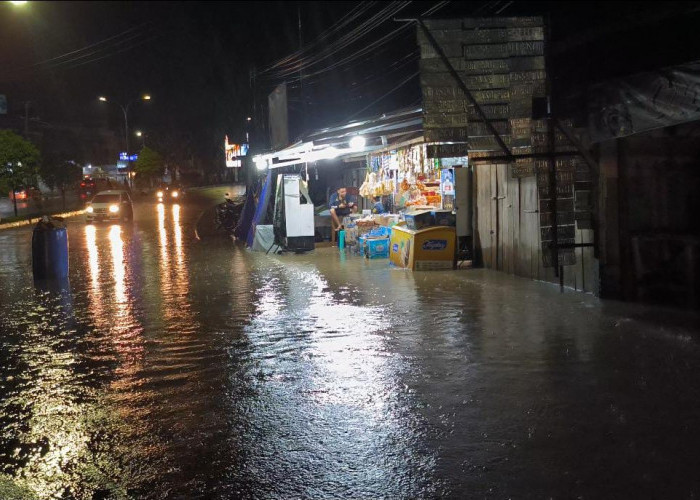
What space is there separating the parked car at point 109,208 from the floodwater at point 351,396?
24.1m

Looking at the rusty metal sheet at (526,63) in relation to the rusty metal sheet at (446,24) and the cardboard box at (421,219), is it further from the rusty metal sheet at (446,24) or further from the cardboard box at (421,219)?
the cardboard box at (421,219)

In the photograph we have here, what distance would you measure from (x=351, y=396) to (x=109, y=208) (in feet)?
104

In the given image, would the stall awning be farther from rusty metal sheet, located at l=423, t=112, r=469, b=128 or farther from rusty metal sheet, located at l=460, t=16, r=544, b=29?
rusty metal sheet, located at l=460, t=16, r=544, b=29

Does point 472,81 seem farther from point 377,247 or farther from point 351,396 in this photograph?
point 377,247

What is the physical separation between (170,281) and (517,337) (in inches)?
329

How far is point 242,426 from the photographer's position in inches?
227

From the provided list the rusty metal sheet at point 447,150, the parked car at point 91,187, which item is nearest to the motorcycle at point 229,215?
the rusty metal sheet at point 447,150

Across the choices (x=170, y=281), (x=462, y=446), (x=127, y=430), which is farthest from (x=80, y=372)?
(x=170, y=281)

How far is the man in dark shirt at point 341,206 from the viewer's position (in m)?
22.2

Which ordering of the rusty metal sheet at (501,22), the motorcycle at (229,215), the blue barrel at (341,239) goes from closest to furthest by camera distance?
1. the rusty metal sheet at (501,22)
2. the blue barrel at (341,239)
3. the motorcycle at (229,215)

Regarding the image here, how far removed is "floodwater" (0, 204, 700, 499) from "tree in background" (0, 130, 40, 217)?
29.5m

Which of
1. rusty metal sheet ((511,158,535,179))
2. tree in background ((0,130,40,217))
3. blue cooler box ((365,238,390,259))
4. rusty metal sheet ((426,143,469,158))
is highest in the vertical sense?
tree in background ((0,130,40,217))

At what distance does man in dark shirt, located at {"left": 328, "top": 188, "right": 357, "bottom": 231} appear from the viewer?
2223 cm

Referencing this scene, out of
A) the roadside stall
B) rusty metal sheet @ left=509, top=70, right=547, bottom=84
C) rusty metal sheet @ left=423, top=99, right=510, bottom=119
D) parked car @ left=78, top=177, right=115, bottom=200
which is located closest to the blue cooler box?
the roadside stall
